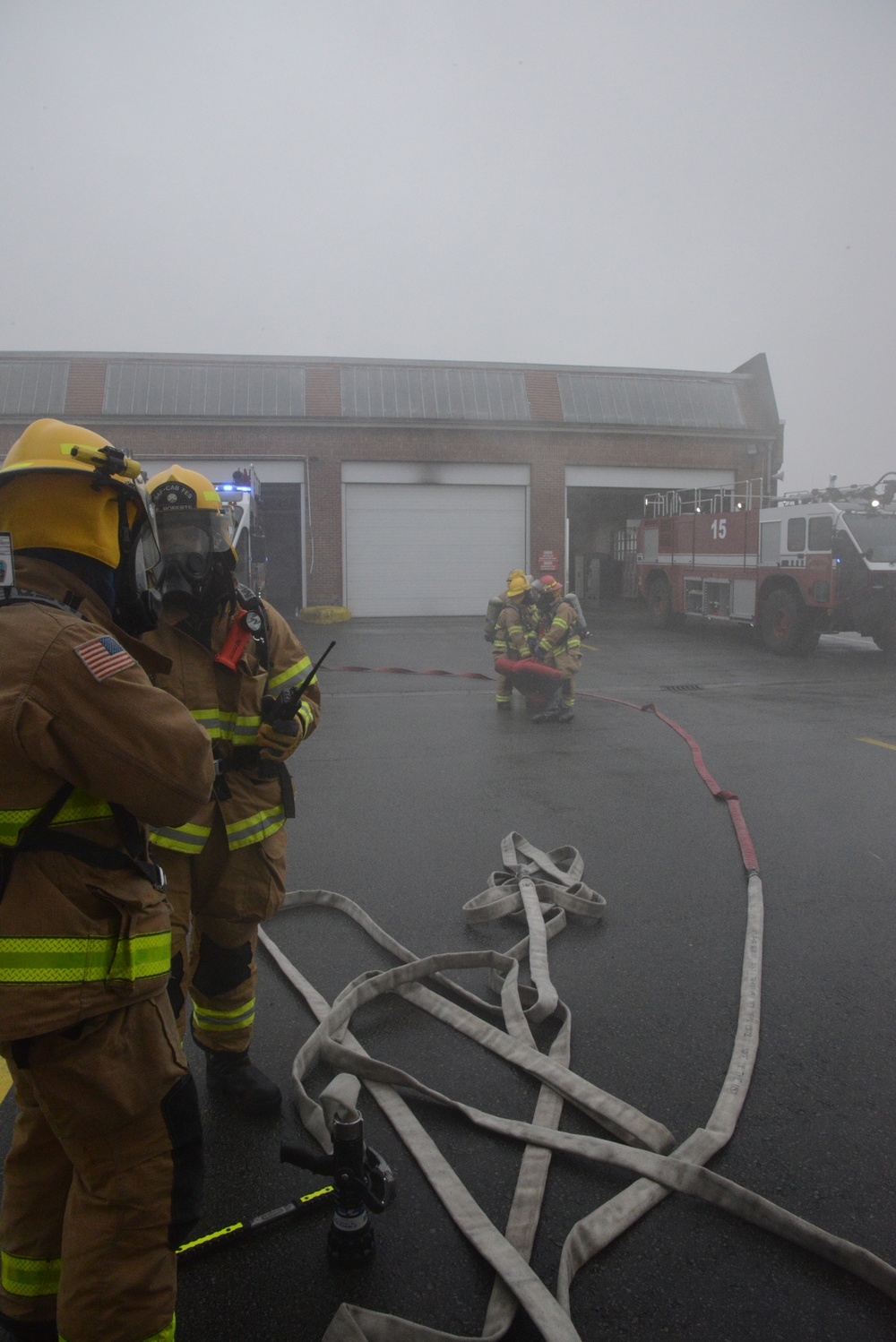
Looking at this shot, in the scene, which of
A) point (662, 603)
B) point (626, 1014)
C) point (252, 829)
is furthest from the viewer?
point (662, 603)

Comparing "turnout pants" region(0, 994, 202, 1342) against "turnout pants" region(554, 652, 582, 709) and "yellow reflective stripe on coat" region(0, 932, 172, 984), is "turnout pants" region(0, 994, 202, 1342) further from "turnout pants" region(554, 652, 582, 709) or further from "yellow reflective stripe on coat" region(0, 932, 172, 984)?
"turnout pants" region(554, 652, 582, 709)

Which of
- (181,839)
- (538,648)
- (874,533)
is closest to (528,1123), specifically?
(181,839)

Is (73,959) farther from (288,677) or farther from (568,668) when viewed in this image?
(568,668)

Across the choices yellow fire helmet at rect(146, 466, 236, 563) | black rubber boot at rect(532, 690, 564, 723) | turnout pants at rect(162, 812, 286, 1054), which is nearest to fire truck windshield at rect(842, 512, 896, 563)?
black rubber boot at rect(532, 690, 564, 723)

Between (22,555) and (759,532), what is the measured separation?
50.0 feet

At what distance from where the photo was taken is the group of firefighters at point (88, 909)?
147cm

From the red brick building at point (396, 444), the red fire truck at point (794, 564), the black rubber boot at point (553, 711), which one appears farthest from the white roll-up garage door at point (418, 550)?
the black rubber boot at point (553, 711)

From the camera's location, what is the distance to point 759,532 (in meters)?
15.3

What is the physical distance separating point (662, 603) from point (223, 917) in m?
17.3

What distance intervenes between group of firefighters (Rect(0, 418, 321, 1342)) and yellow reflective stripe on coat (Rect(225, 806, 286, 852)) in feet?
1.80

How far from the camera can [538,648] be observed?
9.25 meters

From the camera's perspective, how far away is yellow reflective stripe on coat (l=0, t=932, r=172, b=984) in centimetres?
146

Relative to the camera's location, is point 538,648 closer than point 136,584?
No

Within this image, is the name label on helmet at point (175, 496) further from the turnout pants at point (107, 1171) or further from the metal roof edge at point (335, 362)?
the metal roof edge at point (335, 362)
